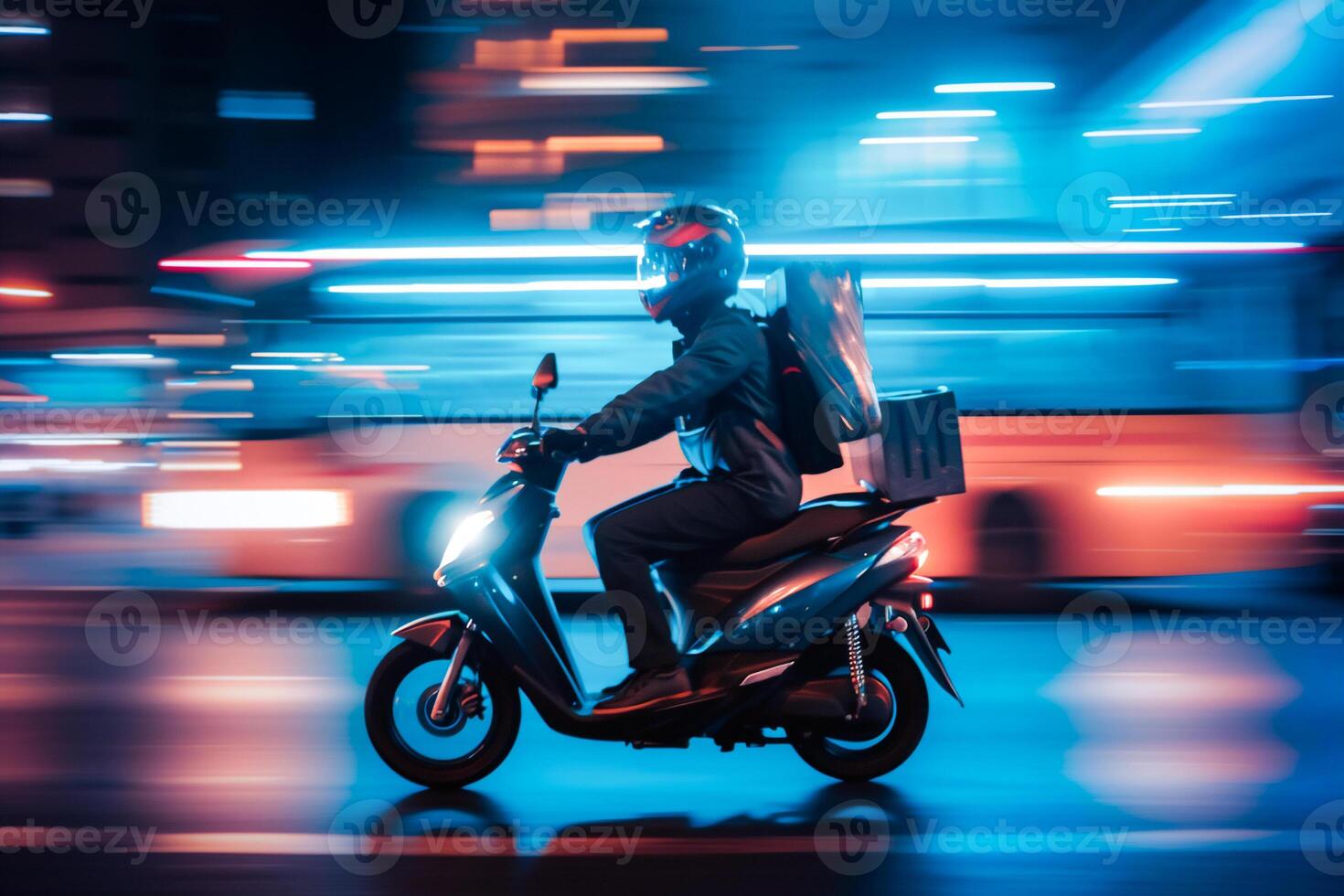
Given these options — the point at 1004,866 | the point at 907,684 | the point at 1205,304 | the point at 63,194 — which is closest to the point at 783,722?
the point at 907,684

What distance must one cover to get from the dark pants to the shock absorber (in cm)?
43

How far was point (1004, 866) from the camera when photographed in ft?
11.5

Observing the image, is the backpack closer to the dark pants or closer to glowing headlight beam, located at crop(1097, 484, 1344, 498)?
the dark pants

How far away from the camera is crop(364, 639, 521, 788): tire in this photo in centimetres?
416

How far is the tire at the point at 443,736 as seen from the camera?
4164mm

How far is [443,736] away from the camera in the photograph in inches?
164

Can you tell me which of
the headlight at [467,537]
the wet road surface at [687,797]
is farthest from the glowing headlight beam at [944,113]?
the headlight at [467,537]

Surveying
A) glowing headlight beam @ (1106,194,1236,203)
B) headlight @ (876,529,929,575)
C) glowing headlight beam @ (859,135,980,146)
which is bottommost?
headlight @ (876,529,929,575)

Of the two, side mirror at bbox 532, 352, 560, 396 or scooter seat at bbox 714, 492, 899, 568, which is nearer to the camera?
side mirror at bbox 532, 352, 560, 396

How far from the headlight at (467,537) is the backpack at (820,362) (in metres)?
1.03

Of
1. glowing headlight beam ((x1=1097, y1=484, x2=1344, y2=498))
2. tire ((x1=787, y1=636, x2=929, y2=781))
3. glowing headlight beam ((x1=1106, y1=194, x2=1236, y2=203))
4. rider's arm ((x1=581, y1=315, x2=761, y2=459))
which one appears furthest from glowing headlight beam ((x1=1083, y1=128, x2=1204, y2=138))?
tire ((x1=787, y1=636, x2=929, y2=781))

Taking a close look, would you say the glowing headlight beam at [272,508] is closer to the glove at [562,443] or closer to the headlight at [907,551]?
the glove at [562,443]

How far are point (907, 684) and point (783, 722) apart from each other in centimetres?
45

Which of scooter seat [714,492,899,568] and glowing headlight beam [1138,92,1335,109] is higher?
glowing headlight beam [1138,92,1335,109]
